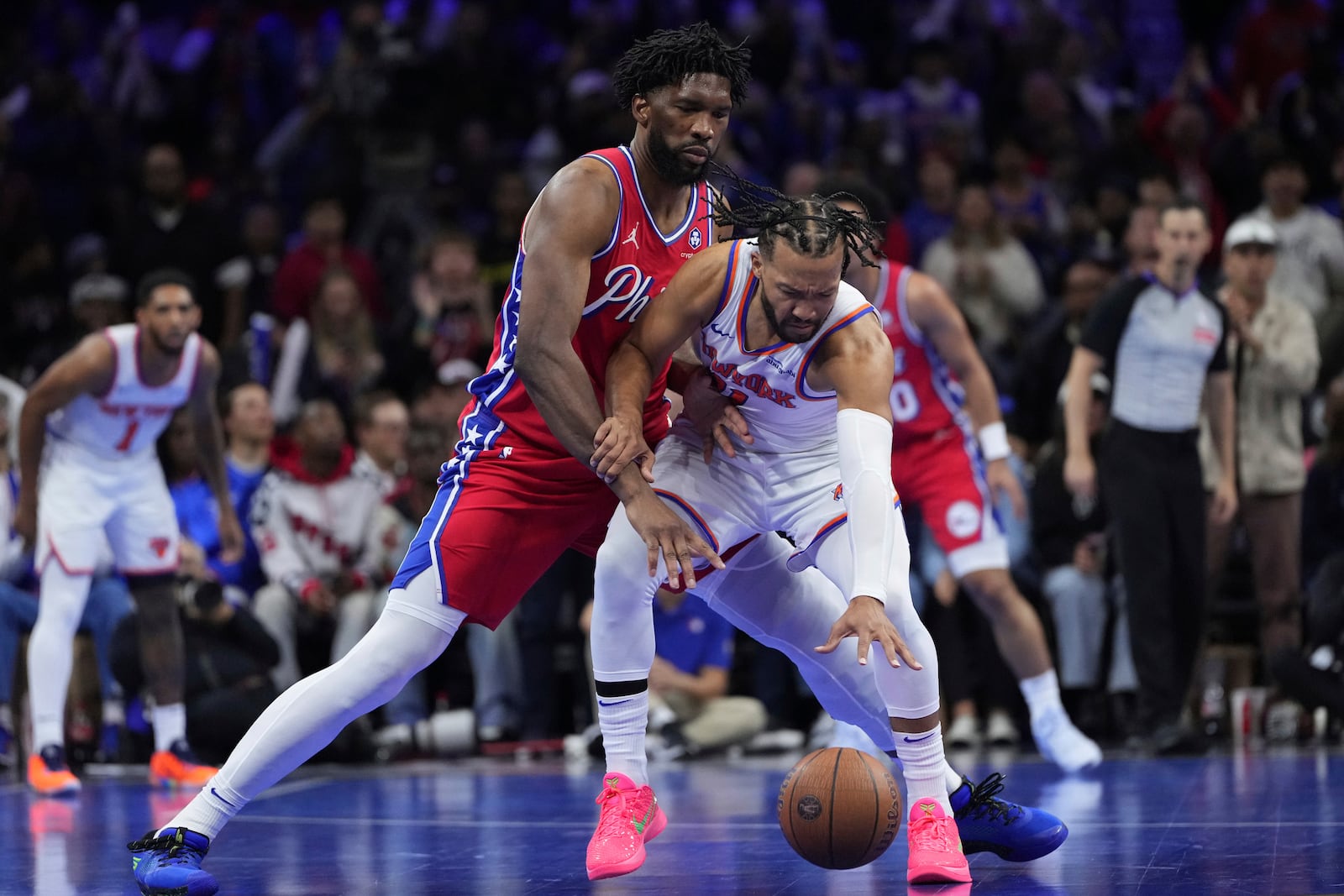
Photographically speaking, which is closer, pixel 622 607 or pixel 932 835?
pixel 932 835

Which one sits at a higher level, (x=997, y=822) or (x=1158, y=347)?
(x=1158, y=347)

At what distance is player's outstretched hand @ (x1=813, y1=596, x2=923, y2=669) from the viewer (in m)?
3.68

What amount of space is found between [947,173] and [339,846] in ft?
22.5

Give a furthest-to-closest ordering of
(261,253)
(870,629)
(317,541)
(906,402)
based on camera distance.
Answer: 1. (261,253)
2. (317,541)
3. (906,402)
4. (870,629)

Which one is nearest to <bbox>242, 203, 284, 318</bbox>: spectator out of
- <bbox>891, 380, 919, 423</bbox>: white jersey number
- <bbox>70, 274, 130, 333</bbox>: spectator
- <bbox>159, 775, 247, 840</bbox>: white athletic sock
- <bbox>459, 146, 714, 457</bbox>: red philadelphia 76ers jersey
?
<bbox>70, 274, 130, 333</bbox>: spectator

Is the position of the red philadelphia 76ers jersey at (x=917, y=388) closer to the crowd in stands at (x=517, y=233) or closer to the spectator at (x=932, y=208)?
the crowd in stands at (x=517, y=233)

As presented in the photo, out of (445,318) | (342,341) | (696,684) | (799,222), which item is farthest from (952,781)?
(342,341)

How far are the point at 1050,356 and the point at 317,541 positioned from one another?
162 inches

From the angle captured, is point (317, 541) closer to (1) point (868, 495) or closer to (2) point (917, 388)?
(2) point (917, 388)

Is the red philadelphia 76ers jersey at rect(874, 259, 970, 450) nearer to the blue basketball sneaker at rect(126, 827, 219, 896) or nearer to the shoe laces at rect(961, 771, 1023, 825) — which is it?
the shoe laces at rect(961, 771, 1023, 825)

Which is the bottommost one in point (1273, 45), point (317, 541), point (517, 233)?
point (317, 541)

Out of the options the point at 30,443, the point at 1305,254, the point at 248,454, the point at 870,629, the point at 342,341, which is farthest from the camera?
the point at 342,341

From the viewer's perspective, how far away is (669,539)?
4.01 meters

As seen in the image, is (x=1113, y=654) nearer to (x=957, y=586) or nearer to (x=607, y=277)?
(x=957, y=586)
